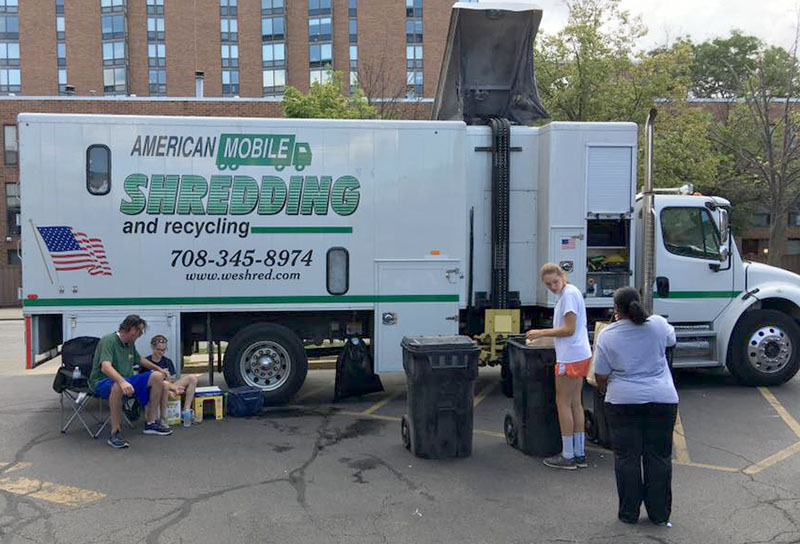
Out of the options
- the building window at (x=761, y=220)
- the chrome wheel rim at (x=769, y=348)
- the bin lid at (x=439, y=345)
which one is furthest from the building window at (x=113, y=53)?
the bin lid at (x=439, y=345)

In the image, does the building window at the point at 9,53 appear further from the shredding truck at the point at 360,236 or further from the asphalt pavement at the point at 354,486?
the asphalt pavement at the point at 354,486

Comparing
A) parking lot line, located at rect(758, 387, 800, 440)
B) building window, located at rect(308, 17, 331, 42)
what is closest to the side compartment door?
parking lot line, located at rect(758, 387, 800, 440)

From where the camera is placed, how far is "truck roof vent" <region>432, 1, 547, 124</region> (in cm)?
917

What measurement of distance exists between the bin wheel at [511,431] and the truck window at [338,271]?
8.52 feet

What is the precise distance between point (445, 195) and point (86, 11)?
5702 centimetres

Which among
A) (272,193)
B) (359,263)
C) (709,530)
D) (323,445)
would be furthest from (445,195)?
(709,530)

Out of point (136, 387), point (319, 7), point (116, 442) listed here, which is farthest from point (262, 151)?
point (319, 7)

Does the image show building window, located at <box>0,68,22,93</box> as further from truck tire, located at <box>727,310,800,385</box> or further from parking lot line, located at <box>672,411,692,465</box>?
parking lot line, located at <box>672,411,692,465</box>

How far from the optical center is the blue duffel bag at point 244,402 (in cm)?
779

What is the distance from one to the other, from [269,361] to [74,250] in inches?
99.4

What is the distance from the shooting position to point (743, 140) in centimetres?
2625

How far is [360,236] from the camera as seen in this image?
822 centimetres

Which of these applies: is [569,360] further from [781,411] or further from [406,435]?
[781,411]

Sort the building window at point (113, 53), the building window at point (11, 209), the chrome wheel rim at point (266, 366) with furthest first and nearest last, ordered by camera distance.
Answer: the building window at point (113, 53), the building window at point (11, 209), the chrome wheel rim at point (266, 366)
